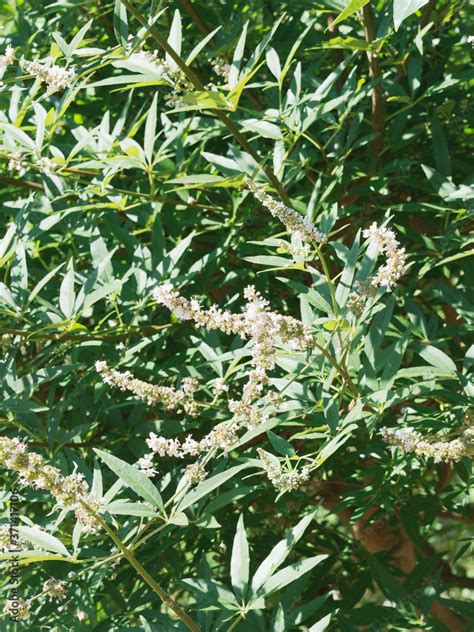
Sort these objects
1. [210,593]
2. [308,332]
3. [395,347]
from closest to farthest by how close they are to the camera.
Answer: [308,332] < [210,593] < [395,347]

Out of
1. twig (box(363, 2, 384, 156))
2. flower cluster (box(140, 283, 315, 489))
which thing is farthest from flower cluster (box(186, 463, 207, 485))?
twig (box(363, 2, 384, 156))

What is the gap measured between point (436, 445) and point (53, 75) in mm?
968

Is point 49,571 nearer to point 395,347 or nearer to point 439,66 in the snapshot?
point 395,347

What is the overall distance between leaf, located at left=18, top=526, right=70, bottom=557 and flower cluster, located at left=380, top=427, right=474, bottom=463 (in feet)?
1.85

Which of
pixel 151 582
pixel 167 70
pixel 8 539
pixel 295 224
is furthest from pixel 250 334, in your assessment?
pixel 167 70

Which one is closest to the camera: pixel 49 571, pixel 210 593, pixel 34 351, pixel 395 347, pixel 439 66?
pixel 210 593

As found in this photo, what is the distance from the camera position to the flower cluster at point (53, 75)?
5.36 feet

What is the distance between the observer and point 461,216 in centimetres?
206

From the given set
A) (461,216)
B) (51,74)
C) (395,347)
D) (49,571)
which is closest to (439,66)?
(461,216)

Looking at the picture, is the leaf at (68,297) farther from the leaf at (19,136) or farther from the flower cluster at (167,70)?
the flower cluster at (167,70)

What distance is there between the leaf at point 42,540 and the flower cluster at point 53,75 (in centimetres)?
79

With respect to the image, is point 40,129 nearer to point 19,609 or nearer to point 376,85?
point 376,85

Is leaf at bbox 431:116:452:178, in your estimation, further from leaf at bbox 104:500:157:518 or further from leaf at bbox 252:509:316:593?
leaf at bbox 104:500:157:518

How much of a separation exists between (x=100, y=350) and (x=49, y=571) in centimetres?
53
